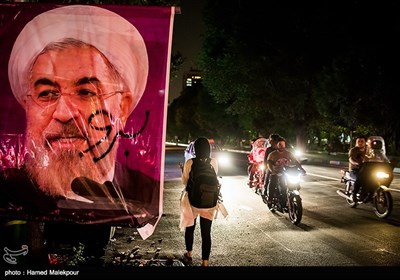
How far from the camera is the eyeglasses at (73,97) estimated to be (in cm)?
385

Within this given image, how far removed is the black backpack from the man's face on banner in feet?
6.33

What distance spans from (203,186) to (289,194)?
15.6 feet

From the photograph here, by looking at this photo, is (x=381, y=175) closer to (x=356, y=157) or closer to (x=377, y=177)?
(x=377, y=177)

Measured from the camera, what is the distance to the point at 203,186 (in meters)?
5.64

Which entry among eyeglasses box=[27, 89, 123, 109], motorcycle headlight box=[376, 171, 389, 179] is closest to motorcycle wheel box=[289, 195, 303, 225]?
motorcycle headlight box=[376, 171, 389, 179]

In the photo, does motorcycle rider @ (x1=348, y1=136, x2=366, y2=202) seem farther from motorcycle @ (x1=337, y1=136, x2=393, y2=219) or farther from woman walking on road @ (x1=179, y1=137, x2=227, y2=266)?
woman walking on road @ (x1=179, y1=137, x2=227, y2=266)

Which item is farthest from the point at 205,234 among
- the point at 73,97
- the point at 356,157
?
the point at 356,157

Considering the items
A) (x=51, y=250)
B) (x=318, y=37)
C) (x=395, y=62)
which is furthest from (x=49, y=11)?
(x=318, y=37)

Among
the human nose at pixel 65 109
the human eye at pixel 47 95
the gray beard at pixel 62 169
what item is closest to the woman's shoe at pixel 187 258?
the gray beard at pixel 62 169

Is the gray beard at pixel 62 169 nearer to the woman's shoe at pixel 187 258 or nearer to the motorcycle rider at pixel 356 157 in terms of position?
the woman's shoe at pixel 187 258

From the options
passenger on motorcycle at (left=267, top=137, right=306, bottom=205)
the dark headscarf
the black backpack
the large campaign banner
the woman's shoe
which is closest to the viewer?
the large campaign banner

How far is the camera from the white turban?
12.6 feet

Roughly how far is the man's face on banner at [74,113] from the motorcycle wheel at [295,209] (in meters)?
6.18

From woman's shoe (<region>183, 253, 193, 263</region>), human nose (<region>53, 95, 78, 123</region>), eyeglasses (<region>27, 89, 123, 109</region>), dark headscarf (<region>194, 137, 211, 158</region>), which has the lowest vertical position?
woman's shoe (<region>183, 253, 193, 263</region>)
